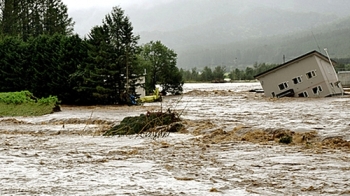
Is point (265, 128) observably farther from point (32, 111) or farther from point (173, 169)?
point (32, 111)

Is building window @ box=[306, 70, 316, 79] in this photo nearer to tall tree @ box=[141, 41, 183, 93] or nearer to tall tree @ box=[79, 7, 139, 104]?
tall tree @ box=[79, 7, 139, 104]

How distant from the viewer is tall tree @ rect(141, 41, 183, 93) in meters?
75.8

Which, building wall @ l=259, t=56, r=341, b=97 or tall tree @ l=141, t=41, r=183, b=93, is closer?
building wall @ l=259, t=56, r=341, b=97

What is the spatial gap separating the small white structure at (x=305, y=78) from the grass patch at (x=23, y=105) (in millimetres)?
30222

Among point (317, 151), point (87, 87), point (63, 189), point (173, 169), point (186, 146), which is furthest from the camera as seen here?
point (87, 87)

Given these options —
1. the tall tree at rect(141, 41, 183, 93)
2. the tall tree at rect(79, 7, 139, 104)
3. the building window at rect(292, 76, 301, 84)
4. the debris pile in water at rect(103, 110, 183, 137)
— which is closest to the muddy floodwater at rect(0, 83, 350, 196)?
the debris pile in water at rect(103, 110, 183, 137)

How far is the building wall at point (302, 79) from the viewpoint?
52.7 m

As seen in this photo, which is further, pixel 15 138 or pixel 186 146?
pixel 15 138

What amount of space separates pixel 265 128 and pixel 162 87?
2256 inches

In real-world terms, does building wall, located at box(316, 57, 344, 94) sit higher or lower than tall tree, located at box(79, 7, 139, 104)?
lower

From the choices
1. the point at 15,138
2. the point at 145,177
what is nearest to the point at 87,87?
the point at 15,138

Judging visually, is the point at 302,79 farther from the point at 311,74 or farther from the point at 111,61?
the point at 111,61

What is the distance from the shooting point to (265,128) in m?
19.6

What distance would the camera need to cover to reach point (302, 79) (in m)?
54.1
